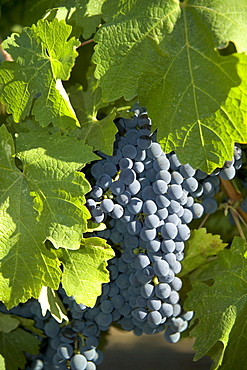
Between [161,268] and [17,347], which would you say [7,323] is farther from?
[161,268]

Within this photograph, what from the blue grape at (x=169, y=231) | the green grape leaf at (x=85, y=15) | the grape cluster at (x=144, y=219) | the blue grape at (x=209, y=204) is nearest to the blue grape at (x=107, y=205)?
the grape cluster at (x=144, y=219)

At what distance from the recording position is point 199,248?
1.00 meters

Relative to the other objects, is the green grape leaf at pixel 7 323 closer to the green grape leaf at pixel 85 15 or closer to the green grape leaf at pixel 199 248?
the green grape leaf at pixel 199 248

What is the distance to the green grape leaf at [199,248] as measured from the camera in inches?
39.1

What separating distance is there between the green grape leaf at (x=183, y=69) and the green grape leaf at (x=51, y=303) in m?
0.38

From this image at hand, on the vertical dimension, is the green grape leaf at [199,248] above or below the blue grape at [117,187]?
below

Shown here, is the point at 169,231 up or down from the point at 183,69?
down

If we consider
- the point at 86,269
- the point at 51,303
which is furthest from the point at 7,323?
the point at 86,269

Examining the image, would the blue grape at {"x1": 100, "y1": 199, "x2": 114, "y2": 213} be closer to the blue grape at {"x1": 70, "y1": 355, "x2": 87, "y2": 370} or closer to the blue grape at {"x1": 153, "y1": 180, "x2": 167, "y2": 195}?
the blue grape at {"x1": 153, "y1": 180, "x2": 167, "y2": 195}

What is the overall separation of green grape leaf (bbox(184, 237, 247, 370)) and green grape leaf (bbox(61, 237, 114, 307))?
0.21 metres

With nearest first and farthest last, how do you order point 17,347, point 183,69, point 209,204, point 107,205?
1. point 183,69
2. point 107,205
3. point 209,204
4. point 17,347

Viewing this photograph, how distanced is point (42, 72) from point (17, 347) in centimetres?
67

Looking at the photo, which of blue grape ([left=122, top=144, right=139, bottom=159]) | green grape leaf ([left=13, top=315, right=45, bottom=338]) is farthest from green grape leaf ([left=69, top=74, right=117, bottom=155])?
green grape leaf ([left=13, top=315, right=45, bottom=338])

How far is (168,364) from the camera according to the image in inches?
46.7
